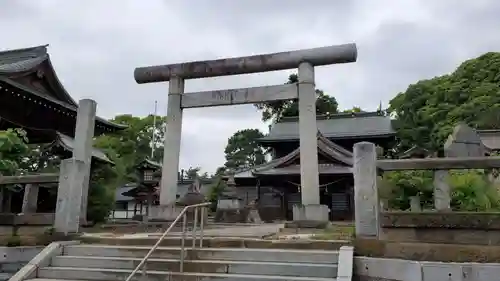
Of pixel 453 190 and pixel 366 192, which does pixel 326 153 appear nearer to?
pixel 453 190

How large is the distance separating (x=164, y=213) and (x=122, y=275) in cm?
577

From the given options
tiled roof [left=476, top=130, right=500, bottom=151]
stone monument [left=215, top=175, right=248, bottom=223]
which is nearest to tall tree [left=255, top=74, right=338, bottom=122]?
tiled roof [left=476, top=130, right=500, bottom=151]

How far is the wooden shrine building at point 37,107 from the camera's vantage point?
1092 cm

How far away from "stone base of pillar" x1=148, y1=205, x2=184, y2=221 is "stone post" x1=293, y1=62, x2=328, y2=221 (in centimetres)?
355

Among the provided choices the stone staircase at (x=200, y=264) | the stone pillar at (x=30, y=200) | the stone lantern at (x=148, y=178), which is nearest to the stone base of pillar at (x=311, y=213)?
the stone staircase at (x=200, y=264)

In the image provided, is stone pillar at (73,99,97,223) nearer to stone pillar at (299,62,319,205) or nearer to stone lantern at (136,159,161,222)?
stone pillar at (299,62,319,205)

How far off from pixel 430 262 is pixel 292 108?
1517 inches

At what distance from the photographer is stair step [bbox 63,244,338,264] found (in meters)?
5.77

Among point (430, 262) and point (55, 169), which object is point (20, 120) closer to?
point (55, 169)

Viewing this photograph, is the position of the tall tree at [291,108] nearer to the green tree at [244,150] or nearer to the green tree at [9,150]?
the green tree at [244,150]

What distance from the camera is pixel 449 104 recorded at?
33625 mm

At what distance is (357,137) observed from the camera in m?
27.1

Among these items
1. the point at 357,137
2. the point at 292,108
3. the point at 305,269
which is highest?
the point at 292,108

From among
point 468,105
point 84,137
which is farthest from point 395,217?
point 468,105
